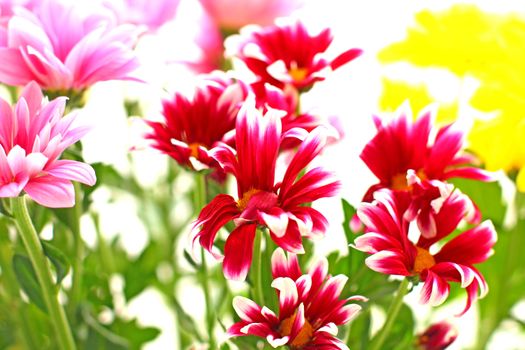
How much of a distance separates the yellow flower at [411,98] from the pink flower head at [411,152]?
0.10m

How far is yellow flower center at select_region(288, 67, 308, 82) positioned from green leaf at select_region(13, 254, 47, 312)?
0.47 ft

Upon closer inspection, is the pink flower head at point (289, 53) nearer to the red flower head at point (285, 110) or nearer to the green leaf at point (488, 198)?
the red flower head at point (285, 110)

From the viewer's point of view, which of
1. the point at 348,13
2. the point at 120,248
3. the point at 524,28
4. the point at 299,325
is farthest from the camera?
the point at 348,13

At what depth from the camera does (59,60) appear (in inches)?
13.6

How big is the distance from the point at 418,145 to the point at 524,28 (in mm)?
140

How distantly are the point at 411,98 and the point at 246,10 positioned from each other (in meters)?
0.17

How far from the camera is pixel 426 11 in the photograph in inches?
18.8

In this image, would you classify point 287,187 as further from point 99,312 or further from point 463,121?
point 99,312

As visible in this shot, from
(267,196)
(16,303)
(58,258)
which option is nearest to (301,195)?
(267,196)

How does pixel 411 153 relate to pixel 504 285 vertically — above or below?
above

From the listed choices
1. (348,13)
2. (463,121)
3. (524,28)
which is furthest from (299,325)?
(348,13)

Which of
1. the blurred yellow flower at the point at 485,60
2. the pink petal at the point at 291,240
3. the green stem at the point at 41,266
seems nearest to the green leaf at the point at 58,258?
the green stem at the point at 41,266

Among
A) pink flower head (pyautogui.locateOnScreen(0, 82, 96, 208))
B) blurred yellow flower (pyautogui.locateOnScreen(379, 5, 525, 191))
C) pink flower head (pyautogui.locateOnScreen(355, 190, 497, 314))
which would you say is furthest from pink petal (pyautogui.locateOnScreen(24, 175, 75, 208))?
blurred yellow flower (pyautogui.locateOnScreen(379, 5, 525, 191))

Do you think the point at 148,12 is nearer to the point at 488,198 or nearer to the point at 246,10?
the point at 246,10
